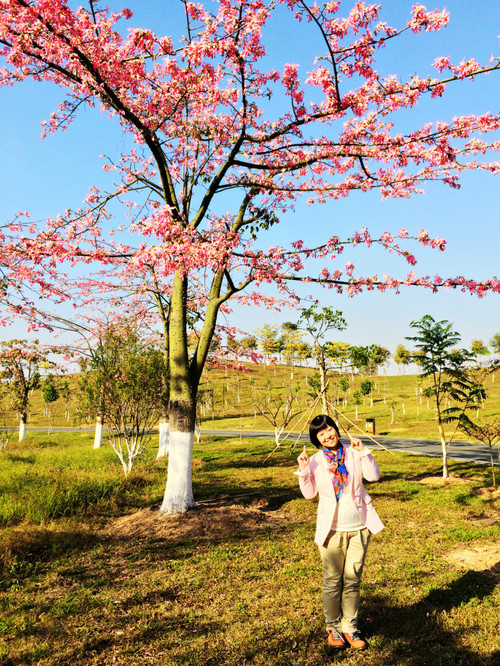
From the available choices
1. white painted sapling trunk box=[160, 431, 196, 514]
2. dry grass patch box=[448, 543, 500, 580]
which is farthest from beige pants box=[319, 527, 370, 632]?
white painted sapling trunk box=[160, 431, 196, 514]

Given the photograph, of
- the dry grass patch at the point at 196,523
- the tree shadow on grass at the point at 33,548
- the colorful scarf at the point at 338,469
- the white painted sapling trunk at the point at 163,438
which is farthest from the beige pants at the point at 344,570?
the white painted sapling trunk at the point at 163,438

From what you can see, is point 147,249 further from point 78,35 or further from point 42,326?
point 42,326

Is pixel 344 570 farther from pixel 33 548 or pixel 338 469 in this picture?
pixel 33 548

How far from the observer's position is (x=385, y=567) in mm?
6074

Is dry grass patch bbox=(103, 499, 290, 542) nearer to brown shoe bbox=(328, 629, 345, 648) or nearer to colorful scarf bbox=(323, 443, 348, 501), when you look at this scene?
brown shoe bbox=(328, 629, 345, 648)

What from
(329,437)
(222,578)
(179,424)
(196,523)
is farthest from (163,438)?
(329,437)

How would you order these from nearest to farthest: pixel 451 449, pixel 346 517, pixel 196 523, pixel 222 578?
1. pixel 346 517
2. pixel 222 578
3. pixel 196 523
4. pixel 451 449

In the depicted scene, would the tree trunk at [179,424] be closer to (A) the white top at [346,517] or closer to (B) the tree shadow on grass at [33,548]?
(B) the tree shadow on grass at [33,548]

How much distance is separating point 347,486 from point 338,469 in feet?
0.57

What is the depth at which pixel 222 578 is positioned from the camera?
18.9ft

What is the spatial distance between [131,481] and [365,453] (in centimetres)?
961

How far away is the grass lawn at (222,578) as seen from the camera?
401 centimetres

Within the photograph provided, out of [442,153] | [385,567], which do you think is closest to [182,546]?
[385,567]

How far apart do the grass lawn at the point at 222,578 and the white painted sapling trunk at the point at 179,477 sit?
278 mm
